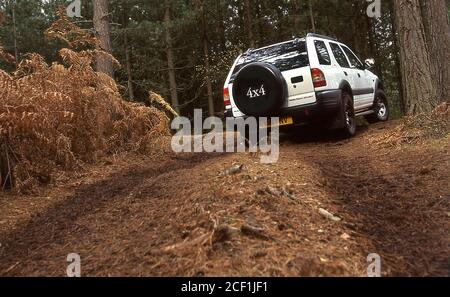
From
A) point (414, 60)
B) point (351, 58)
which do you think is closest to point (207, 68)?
point (351, 58)

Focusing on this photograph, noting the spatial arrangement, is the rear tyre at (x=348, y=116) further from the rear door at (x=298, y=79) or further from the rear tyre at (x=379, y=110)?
the rear tyre at (x=379, y=110)

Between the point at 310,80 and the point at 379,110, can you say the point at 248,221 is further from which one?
the point at 379,110

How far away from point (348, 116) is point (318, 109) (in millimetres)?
1070

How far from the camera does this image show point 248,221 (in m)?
3.50

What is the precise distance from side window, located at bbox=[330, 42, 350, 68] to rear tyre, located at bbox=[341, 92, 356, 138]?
0.81 meters

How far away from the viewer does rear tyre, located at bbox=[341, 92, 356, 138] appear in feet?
26.3

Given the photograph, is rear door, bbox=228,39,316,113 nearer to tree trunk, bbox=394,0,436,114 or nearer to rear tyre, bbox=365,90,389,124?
tree trunk, bbox=394,0,436,114

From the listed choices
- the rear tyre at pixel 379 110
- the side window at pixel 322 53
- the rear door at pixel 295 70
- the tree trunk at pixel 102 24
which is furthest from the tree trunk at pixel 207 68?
the rear door at pixel 295 70

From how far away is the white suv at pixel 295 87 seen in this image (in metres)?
7.36

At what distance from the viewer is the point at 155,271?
2980 mm

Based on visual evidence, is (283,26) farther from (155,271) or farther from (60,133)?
(155,271)

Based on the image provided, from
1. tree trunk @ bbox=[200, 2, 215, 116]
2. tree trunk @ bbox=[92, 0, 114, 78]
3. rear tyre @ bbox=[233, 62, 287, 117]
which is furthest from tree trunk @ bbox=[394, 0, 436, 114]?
tree trunk @ bbox=[200, 2, 215, 116]
